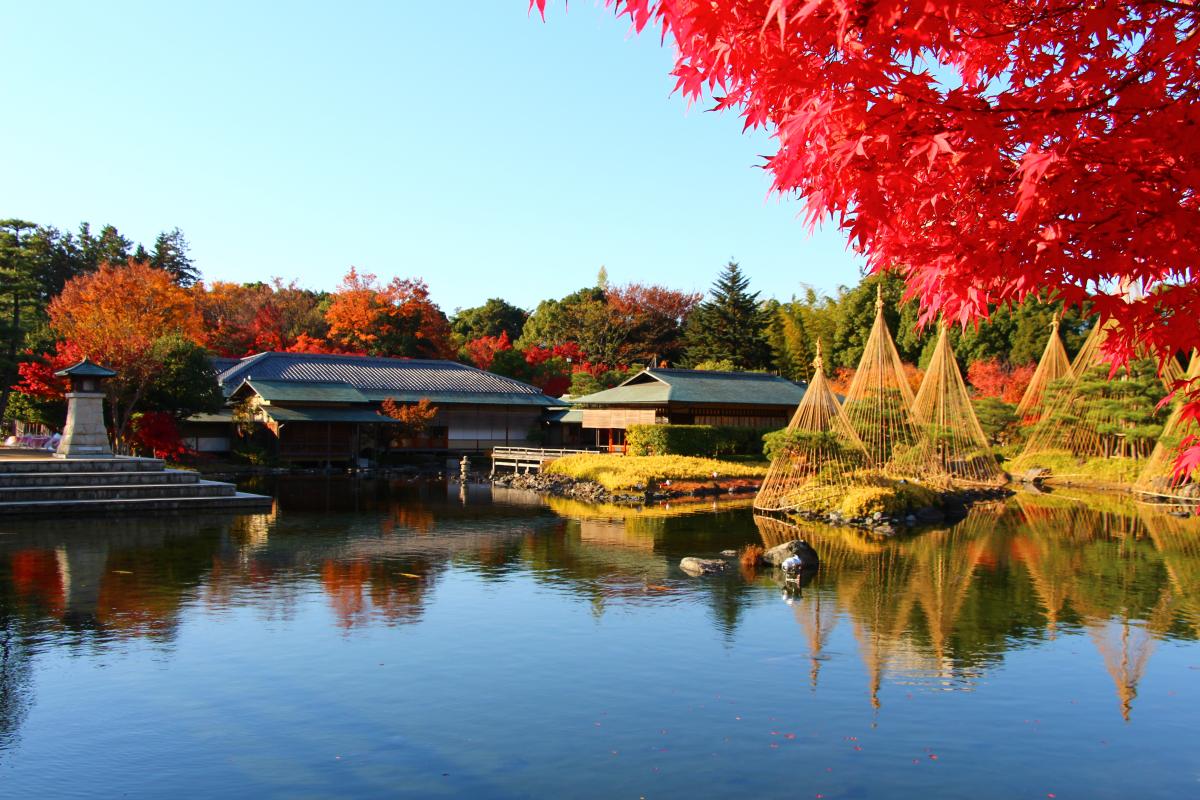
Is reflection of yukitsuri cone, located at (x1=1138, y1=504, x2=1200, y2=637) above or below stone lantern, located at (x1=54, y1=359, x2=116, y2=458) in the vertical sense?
below

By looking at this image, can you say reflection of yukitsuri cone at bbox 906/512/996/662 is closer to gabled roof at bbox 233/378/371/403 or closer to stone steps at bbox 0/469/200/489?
stone steps at bbox 0/469/200/489

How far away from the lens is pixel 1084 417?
98.1 feet

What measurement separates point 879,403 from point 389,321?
100ft

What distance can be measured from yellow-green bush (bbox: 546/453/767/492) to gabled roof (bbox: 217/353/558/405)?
977cm

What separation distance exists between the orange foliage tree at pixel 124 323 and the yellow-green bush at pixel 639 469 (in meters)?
13.9

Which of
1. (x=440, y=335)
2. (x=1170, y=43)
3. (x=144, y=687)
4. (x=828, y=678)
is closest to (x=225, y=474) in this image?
(x=440, y=335)

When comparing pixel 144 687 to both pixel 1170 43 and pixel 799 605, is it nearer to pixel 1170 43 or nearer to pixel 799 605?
pixel 799 605

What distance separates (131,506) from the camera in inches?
774

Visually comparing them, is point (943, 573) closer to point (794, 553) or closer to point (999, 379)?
point (794, 553)

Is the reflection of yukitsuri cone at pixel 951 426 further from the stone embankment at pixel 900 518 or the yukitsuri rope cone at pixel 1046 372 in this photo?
the yukitsuri rope cone at pixel 1046 372

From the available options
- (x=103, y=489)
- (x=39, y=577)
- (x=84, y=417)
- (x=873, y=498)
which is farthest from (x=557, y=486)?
(x=39, y=577)

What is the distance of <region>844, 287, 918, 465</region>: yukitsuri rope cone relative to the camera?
81.2 ft

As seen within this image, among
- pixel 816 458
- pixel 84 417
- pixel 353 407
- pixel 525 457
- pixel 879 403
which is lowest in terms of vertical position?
pixel 525 457

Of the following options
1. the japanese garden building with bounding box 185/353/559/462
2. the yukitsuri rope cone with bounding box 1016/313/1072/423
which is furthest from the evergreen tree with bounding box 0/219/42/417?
the yukitsuri rope cone with bounding box 1016/313/1072/423
